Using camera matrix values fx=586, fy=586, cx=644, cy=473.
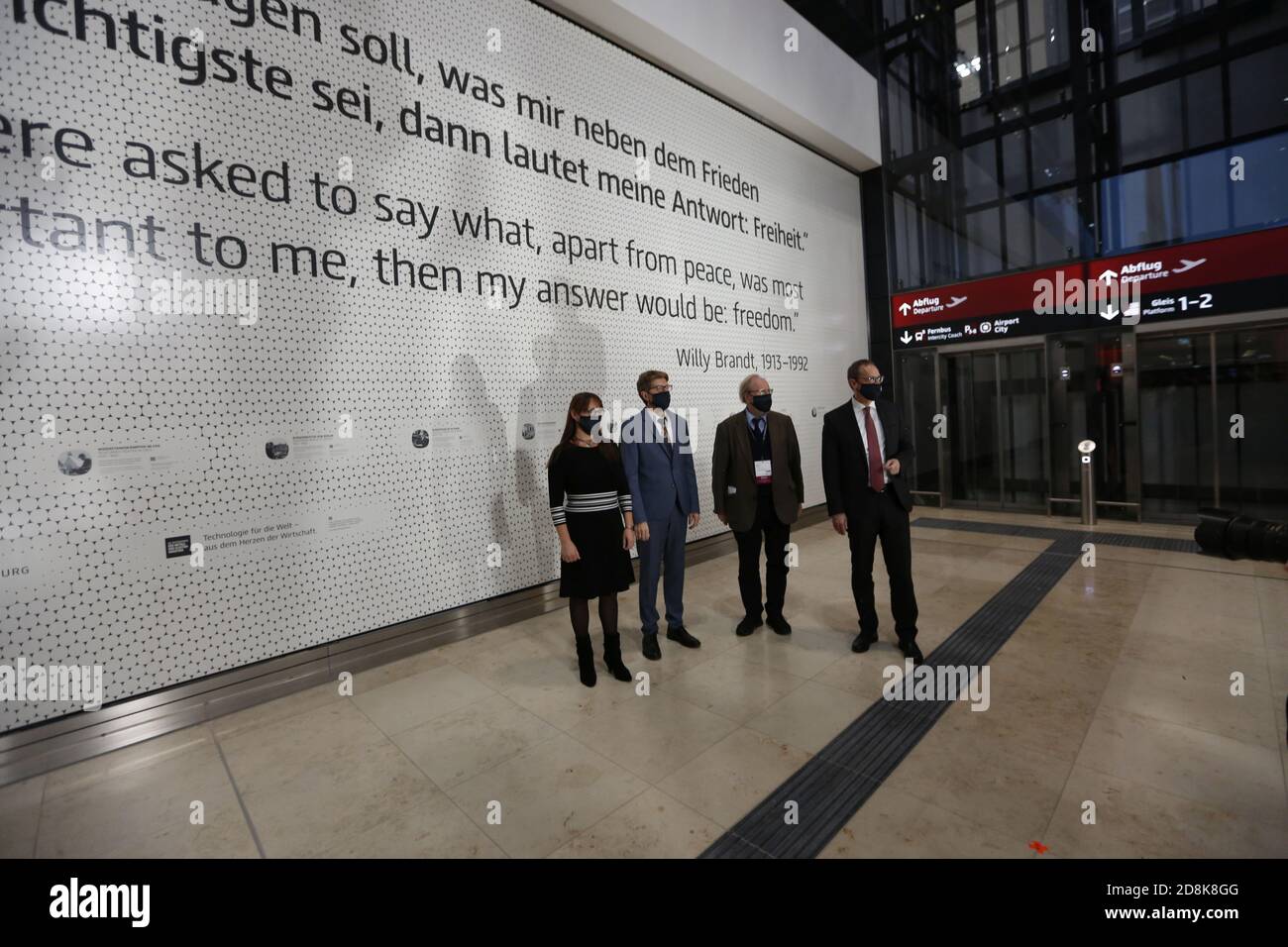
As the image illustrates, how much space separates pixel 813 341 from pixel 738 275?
1.73 meters

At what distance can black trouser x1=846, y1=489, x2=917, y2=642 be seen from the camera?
3.46m

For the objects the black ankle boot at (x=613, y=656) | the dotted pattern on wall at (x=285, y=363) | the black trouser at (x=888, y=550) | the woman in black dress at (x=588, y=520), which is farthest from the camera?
the black trouser at (x=888, y=550)

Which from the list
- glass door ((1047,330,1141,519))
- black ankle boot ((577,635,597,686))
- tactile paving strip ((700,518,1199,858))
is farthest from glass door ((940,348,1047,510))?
black ankle boot ((577,635,597,686))

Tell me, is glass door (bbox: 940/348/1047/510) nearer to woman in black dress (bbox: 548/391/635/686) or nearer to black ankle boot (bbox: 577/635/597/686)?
woman in black dress (bbox: 548/391/635/686)

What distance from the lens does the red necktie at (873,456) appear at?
3.42 metres

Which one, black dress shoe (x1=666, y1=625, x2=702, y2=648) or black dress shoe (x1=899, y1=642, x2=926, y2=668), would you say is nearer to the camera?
black dress shoe (x1=899, y1=642, x2=926, y2=668)

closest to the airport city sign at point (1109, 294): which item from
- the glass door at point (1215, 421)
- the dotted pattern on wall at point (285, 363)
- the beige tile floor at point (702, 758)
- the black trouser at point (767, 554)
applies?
the glass door at point (1215, 421)

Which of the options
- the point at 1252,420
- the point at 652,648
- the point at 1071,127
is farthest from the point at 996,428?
the point at 652,648

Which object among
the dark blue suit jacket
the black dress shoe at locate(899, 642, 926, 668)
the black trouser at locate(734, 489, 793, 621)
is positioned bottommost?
the black dress shoe at locate(899, 642, 926, 668)

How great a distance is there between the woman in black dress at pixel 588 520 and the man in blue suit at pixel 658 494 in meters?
0.19

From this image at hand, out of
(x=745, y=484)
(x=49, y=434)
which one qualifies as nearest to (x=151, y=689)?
(x=49, y=434)

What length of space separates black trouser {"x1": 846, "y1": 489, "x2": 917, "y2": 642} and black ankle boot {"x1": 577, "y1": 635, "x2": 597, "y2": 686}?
1648 mm

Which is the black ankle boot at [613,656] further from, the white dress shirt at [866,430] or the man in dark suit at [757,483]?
the white dress shirt at [866,430]

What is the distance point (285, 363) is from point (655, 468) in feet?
7.34
